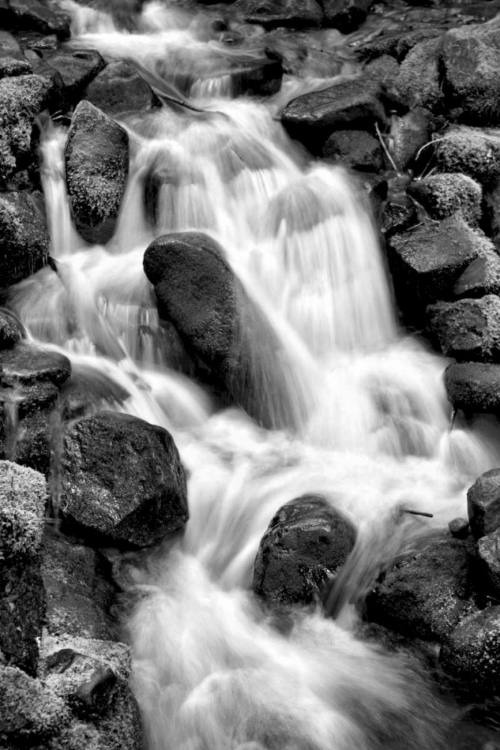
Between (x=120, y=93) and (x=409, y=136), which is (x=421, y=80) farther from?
(x=120, y=93)

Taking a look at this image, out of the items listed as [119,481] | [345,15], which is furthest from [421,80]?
[119,481]

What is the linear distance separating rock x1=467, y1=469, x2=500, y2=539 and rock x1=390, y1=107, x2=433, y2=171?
488 cm

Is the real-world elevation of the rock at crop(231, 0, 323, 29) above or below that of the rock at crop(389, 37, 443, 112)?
above

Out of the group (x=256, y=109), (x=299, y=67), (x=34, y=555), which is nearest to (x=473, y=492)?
(x=34, y=555)

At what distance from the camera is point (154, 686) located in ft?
16.9

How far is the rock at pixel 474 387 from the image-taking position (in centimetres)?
721

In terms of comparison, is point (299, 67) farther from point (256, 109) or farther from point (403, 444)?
point (403, 444)

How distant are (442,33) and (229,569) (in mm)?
8811

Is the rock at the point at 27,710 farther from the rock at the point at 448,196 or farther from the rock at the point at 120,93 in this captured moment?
the rock at the point at 120,93

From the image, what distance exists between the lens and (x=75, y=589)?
5.40 meters

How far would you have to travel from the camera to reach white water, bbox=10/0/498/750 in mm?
5133

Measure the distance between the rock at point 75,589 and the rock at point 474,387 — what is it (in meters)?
3.33

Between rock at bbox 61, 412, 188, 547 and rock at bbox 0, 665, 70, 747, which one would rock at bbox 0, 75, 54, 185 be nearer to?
rock at bbox 61, 412, 188, 547

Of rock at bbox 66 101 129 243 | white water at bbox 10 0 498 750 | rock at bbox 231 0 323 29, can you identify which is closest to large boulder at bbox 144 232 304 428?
white water at bbox 10 0 498 750
